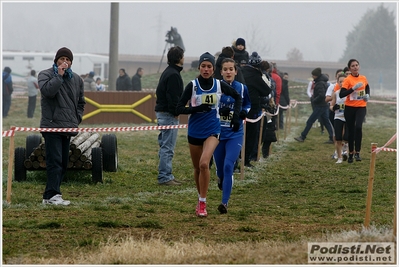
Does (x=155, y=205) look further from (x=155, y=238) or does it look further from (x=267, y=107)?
(x=267, y=107)

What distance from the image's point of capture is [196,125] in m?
9.48

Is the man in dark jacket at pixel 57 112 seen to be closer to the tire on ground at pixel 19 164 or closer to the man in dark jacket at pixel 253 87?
the tire on ground at pixel 19 164

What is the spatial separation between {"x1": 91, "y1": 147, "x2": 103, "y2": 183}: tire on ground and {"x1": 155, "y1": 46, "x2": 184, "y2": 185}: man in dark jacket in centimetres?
94

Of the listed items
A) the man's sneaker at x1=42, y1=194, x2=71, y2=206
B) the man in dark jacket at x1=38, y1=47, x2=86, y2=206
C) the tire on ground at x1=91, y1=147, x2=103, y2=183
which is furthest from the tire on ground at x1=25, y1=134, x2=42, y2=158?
the man's sneaker at x1=42, y1=194, x2=71, y2=206

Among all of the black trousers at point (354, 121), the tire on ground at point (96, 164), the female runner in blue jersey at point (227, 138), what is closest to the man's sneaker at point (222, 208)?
the female runner in blue jersey at point (227, 138)

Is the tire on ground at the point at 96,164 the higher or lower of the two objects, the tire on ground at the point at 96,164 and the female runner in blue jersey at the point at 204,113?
the lower

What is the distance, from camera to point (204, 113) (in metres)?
9.47

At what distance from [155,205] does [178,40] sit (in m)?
30.7

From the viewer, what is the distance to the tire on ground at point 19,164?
1180 cm

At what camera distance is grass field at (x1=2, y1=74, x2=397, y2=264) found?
269 inches

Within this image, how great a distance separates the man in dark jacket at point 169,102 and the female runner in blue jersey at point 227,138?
1961 millimetres

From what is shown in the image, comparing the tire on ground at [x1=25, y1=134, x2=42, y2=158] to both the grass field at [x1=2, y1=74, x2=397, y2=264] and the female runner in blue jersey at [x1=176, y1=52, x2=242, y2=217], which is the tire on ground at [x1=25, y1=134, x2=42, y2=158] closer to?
the grass field at [x1=2, y1=74, x2=397, y2=264]

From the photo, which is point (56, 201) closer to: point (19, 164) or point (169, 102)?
point (19, 164)

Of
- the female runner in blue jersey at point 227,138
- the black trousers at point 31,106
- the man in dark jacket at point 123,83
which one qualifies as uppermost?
the female runner in blue jersey at point 227,138
